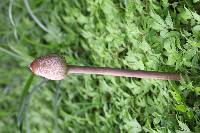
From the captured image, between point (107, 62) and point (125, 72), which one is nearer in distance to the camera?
point (125, 72)

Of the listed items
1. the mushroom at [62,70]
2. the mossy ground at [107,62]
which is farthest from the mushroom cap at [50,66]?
the mossy ground at [107,62]

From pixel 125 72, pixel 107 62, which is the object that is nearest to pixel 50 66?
pixel 125 72

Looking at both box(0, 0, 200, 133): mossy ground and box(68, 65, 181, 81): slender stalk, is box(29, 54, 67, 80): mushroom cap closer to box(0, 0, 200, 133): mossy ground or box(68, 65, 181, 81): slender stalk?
box(68, 65, 181, 81): slender stalk

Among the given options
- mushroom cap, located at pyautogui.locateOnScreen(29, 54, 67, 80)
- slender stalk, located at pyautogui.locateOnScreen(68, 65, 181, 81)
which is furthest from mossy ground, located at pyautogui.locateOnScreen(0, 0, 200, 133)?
mushroom cap, located at pyautogui.locateOnScreen(29, 54, 67, 80)

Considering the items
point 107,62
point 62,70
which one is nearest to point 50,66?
point 62,70

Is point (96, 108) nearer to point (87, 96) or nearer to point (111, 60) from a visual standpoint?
point (87, 96)

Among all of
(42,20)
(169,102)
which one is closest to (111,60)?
(169,102)

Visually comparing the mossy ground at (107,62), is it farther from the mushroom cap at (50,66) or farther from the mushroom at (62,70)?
the mushroom cap at (50,66)

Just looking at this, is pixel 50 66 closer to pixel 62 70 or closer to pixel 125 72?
pixel 62 70
